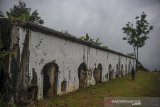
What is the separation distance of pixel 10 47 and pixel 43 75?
224cm

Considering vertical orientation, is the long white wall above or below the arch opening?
above

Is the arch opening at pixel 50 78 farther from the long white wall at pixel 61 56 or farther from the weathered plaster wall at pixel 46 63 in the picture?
the long white wall at pixel 61 56

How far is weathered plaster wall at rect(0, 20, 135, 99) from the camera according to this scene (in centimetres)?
883

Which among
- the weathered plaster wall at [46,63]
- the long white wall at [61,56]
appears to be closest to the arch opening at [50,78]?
the weathered plaster wall at [46,63]

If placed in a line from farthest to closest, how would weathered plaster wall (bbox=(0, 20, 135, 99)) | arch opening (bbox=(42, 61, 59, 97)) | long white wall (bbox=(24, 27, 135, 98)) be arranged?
arch opening (bbox=(42, 61, 59, 97)) < long white wall (bbox=(24, 27, 135, 98)) < weathered plaster wall (bbox=(0, 20, 135, 99))

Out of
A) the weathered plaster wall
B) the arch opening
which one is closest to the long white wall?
the weathered plaster wall

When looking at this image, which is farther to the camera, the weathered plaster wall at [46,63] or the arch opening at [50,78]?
the arch opening at [50,78]

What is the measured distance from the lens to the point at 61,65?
12.0 m

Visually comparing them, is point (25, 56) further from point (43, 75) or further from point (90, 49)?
point (90, 49)

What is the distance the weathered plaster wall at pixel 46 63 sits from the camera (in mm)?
8828

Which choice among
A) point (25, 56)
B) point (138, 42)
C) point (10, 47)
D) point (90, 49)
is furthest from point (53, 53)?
point (138, 42)

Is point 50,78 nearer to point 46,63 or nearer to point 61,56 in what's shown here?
point 46,63

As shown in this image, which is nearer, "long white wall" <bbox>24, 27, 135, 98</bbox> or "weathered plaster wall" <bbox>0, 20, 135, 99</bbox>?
"weathered plaster wall" <bbox>0, 20, 135, 99</bbox>

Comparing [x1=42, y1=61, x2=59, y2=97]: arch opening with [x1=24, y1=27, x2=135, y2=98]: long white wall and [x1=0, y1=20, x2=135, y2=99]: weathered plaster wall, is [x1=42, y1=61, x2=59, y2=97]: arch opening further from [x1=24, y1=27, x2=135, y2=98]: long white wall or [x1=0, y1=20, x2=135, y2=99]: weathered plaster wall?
[x1=24, y1=27, x2=135, y2=98]: long white wall
